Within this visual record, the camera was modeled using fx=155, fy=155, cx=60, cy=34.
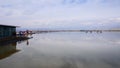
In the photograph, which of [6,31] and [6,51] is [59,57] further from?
[6,31]

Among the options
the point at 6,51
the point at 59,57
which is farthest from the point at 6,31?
the point at 59,57

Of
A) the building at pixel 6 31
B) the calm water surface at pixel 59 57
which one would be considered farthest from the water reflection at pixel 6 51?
the building at pixel 6 31

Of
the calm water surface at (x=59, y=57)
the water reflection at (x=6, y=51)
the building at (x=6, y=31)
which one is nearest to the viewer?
the calm water surface at (x=59, y=57)

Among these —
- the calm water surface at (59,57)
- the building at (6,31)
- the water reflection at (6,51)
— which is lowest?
the calm water surface at (59,57)

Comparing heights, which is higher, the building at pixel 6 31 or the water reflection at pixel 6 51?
the building at pixel 6 31

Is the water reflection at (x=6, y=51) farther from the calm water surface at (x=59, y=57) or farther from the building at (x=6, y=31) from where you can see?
the building at (x=6, y=31)

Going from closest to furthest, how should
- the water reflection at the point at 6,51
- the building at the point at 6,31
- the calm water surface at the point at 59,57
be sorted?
the calm water surface at the point at 59,57 < the water reflection at the point at 6,51 < the building at the point at 6,31

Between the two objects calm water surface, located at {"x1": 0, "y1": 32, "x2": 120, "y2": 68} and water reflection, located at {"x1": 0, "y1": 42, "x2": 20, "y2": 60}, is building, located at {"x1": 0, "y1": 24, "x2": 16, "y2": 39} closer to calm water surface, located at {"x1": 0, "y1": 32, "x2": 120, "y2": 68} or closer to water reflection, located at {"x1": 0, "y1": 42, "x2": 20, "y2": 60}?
calm water surface, located at {"x1": 0, "y1": 32, "x2": 120, "y2": 68}

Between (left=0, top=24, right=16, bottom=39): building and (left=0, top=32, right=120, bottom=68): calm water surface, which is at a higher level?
(left=0, top=24, right=16, bottom=39): building

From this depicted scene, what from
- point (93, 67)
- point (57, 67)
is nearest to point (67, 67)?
point (57, 67)

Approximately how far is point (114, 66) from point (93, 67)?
1.89 meters

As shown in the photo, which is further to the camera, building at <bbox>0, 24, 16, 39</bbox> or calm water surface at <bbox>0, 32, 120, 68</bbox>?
building at <bbox>0, 24, 16, 39</bbox>

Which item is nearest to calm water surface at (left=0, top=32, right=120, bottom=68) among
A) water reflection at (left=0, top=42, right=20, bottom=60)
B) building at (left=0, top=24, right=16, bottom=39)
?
water reflection at (left=0, top=42, right=20, bottom=60)

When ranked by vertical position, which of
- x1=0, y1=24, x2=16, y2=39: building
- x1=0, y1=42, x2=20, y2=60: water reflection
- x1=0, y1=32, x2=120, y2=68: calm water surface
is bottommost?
x1=0, y1=32, x2=120, y2=68: calm water surface
